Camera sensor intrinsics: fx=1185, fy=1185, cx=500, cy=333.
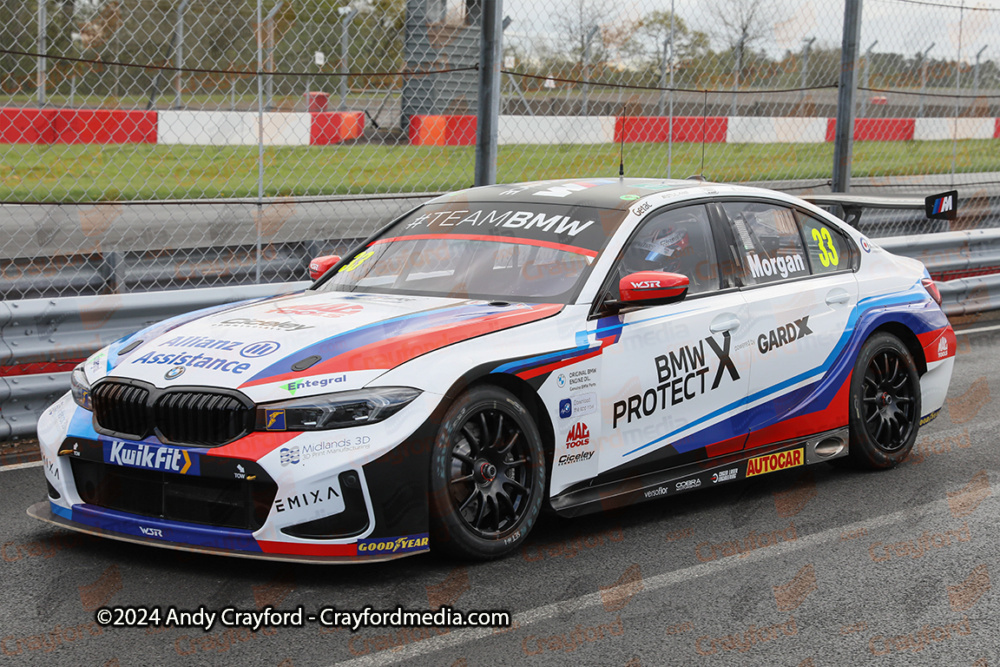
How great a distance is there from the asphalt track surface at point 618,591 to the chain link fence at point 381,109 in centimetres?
307

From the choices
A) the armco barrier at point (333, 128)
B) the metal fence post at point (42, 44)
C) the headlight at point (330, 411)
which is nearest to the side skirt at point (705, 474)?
the headlight at point (330, 411)

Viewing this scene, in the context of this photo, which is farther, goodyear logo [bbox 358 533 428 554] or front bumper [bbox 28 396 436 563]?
goodyear logo [bbox 358 533 428 554]

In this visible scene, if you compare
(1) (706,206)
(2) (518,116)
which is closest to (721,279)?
(1) (706,206)

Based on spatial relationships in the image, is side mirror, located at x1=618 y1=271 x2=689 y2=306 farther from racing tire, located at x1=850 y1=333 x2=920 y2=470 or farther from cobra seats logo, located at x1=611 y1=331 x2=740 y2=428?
racing tire, located at x1=850 y1=333 x2=920 y2=470

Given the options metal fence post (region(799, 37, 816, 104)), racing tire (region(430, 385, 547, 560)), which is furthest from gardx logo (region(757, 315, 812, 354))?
metal fence post (region(799, 37, 816, 104))

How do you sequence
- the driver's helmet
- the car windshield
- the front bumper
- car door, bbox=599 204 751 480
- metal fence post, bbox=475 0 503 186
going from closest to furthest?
the front bumper < car door, bbox=599 204 751 480 < the car windshield < the driver's helmet < metal fence post, bbox=475 0 503 186

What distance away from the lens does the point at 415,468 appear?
4.24 m

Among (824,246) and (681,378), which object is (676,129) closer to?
(824,246)

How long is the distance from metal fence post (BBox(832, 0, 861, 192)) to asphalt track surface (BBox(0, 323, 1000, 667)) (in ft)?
21.2

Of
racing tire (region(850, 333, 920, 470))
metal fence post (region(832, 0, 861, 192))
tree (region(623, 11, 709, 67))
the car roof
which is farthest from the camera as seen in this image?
metal fence post (region(832, 0, 861, 192))

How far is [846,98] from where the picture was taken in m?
11.6

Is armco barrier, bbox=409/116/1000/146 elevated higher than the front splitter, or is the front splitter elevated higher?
armco barrier, bbox=409/116/1000/146

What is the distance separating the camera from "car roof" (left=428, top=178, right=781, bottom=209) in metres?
5.55

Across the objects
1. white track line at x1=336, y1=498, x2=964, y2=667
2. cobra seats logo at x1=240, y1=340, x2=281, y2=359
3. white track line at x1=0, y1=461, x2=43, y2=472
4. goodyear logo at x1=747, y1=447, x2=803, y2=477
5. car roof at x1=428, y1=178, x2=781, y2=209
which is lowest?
white track line at x1=0, y1=461, x2=43, y2=472
